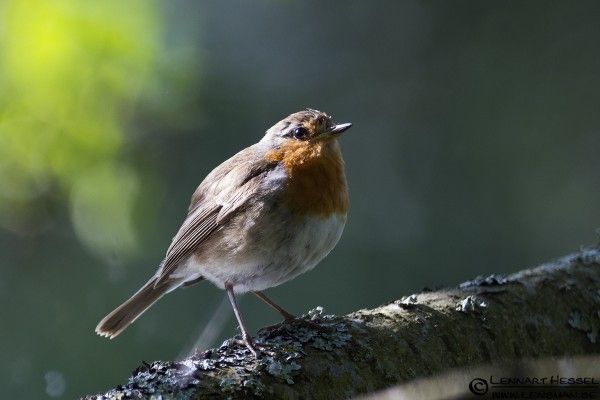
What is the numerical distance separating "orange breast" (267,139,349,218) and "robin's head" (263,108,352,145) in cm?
4

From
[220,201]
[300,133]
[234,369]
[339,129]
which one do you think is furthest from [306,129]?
[234,369]

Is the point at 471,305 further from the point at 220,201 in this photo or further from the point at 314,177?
the point at 220,201

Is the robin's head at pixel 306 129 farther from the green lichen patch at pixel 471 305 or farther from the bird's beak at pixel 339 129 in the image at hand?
the green lichen patch at pixel 471 305

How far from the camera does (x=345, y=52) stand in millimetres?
8195

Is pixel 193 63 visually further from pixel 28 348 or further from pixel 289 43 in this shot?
pixel 289 43

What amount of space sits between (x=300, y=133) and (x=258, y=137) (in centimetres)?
247

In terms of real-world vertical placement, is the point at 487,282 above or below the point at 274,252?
below

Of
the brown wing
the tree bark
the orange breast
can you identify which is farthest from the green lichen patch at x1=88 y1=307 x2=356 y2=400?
the brown wing

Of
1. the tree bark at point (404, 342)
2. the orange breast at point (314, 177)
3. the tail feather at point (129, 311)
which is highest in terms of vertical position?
the orange breast at point (314, 177)

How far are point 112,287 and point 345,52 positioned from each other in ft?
12.7

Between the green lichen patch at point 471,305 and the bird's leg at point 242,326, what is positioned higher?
the bird's leg at point 242,326

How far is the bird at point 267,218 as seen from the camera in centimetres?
338

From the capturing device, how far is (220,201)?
3641 mm

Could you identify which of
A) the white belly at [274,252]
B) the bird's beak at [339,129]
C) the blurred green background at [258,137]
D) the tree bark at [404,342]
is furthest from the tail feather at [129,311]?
the tree bark at [404,342]
